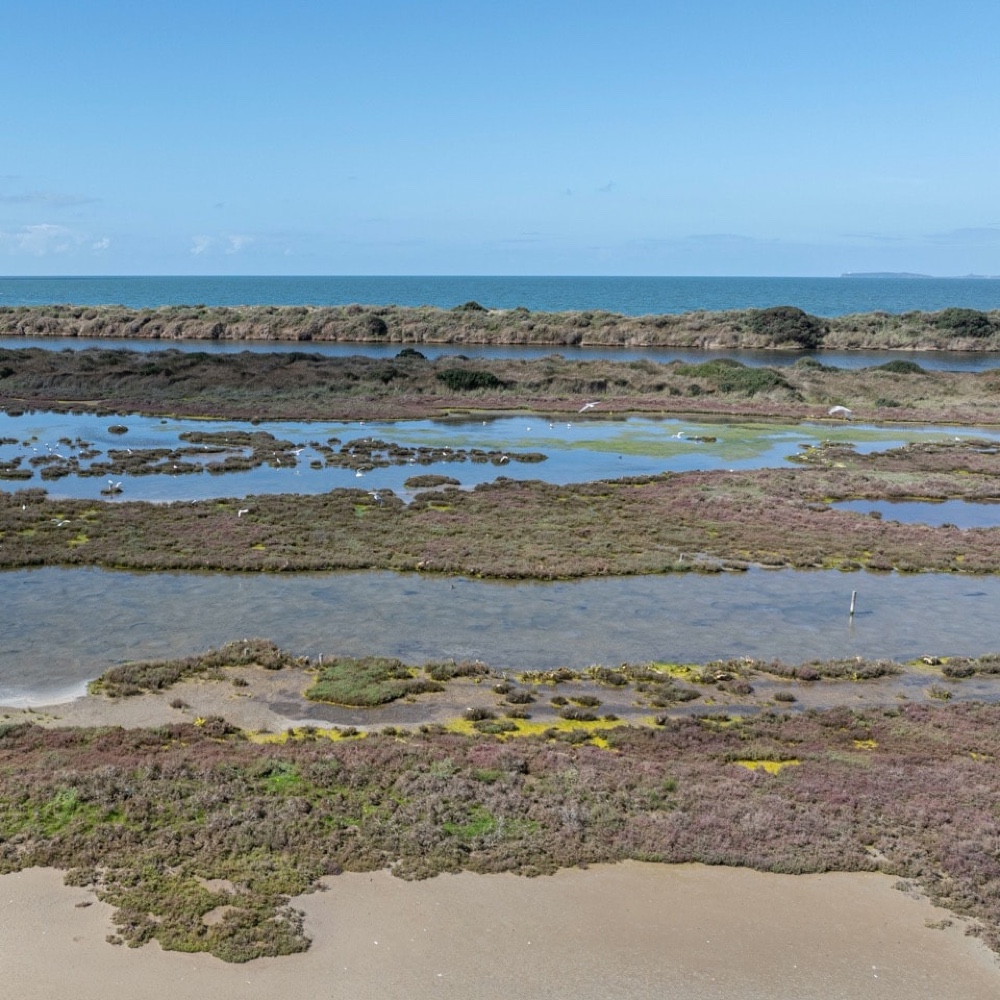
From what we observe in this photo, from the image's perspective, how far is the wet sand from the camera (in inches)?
407

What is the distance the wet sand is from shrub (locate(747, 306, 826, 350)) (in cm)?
10335

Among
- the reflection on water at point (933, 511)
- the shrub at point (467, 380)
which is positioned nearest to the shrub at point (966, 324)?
the shrub at point (467, 380)

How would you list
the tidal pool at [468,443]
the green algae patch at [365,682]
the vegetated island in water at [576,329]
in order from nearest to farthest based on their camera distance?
the green algae patch at [365,682], the tidal pool at [468,443], the vegetated island in water at [576,329]

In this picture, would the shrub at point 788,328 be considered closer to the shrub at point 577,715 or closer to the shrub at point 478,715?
the shrub at point 577,715

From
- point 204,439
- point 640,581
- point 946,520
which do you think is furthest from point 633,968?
point 204,439

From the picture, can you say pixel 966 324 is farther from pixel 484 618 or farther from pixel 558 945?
pixel 558 945

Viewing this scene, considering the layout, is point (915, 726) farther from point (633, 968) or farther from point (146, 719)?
point (146, 719)

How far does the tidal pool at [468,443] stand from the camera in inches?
1533

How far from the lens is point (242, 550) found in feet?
92.6

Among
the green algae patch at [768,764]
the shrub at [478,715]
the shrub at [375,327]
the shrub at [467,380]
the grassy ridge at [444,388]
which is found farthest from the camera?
the shrub at [375,327]

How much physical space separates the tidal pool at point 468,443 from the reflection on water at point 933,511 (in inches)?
317

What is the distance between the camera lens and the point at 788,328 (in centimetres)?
10956

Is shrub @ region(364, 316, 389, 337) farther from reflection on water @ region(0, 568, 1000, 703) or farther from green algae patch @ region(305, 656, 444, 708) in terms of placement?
green algae patch @ region(305, 656, 444, 708)

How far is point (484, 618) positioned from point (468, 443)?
2853cm
